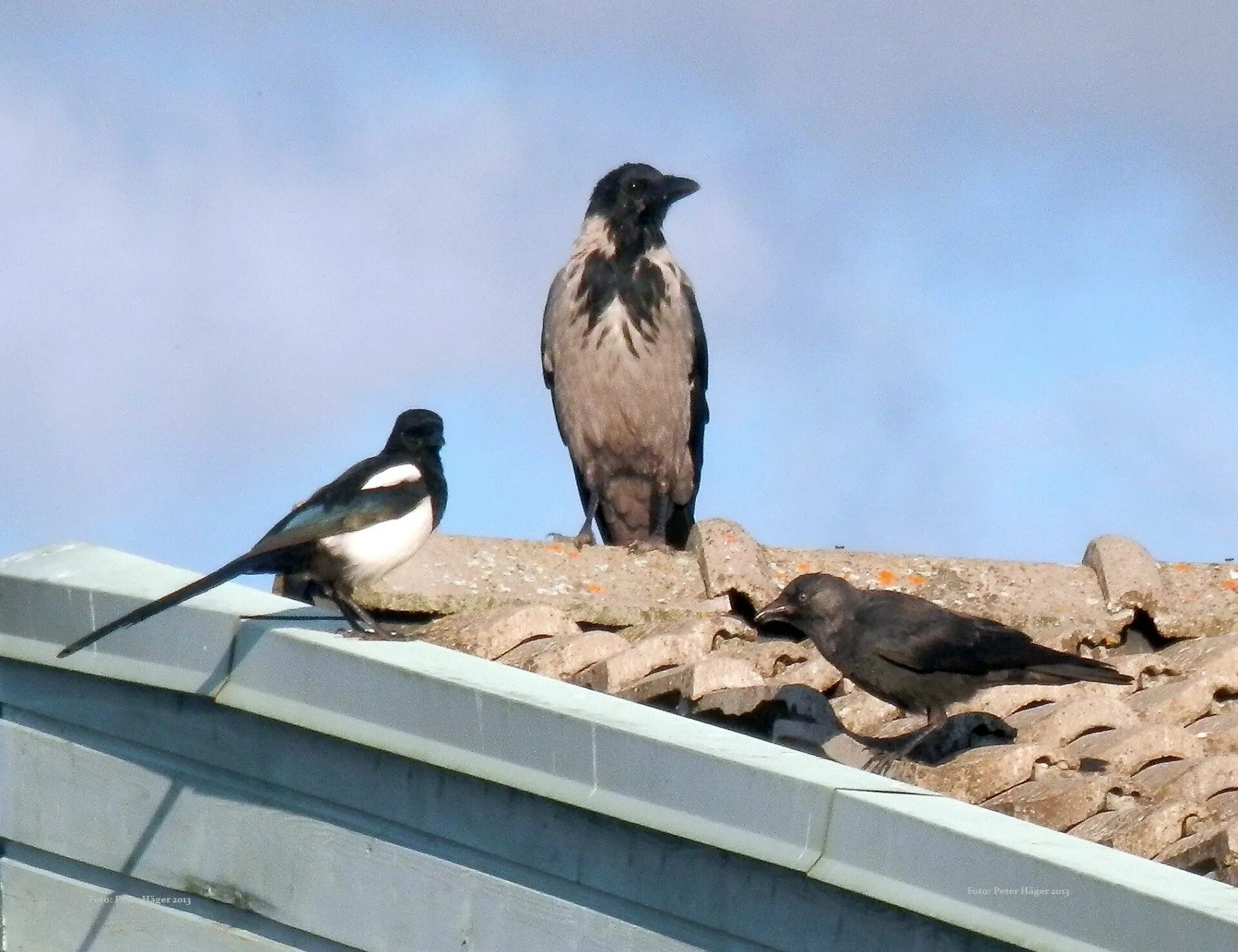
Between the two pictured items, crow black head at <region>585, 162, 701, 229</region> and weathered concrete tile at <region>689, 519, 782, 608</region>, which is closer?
weathered concrete tile at <region>689, 519, 782, 608</region>

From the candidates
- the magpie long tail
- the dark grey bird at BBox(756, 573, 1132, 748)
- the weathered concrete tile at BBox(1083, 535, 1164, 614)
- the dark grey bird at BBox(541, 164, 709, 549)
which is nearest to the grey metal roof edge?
the magpie long tail

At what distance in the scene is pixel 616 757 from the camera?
320 cm

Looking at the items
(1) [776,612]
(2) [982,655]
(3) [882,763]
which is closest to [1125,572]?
(2) [982,655]

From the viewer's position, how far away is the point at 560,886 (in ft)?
10.9

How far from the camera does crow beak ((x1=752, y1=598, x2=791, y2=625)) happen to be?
563 cm

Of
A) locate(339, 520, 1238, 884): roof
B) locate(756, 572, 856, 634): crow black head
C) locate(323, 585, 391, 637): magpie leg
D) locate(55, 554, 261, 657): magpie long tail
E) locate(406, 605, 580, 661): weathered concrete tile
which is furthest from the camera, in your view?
locate(756, 572, 856, 634): crow black head

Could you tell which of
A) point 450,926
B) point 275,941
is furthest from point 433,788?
point 275,941

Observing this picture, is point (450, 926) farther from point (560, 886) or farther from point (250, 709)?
point (250, 709)

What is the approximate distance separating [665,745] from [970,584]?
10.5 feet

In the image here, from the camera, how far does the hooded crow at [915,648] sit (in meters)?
5.09

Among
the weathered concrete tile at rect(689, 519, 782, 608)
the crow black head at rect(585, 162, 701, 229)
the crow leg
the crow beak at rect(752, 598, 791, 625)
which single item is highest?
the crow black head at rect(585, 162, 701, 229)

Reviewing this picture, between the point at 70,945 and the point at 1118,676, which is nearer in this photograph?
the point at 70,945

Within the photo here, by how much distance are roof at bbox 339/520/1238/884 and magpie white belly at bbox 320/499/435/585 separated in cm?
36

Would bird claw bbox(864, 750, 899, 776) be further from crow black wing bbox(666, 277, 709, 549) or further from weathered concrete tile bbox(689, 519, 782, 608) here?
crow black wing bbox(666, 277, 709, 549)
